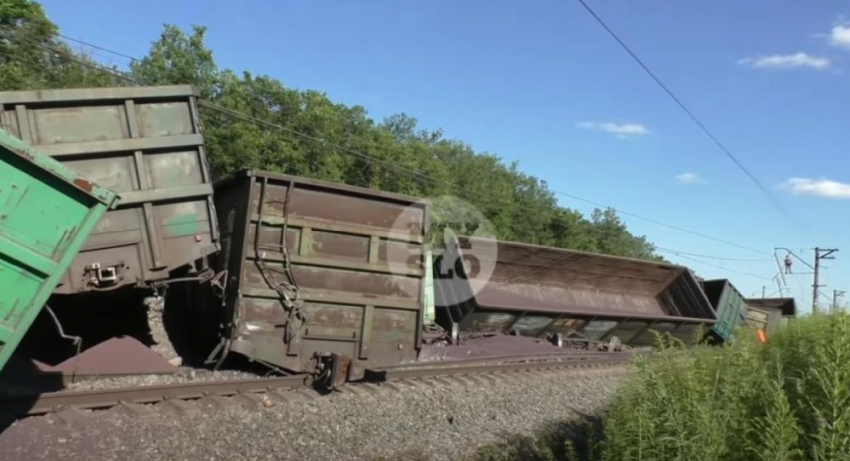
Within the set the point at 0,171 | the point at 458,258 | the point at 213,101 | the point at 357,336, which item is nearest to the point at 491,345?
the point at 458,258

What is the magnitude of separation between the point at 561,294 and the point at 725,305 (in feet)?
21.6

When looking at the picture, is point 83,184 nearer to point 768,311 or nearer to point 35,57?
point 35,57

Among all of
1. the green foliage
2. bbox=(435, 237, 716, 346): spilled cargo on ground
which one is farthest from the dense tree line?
bbox=(435, 237, 716, 346): spilled cargo on ground

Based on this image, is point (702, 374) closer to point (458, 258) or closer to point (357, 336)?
point (357, 336)

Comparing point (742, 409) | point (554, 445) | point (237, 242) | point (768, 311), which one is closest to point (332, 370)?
point (237, 242)

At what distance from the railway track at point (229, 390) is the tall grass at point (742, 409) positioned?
3.84 metres

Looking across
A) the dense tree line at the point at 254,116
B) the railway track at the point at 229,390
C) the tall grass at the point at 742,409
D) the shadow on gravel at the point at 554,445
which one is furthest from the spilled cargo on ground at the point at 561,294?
the dense tree line at the point at 254,116

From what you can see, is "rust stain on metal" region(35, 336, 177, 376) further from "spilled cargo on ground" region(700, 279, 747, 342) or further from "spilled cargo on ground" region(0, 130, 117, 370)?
"spilled cargo on ground" region(700, 279, 747, 342)

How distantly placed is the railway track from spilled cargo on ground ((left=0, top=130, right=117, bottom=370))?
1.35 metres

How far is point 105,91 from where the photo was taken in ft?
23.6

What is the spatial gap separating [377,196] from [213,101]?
24.8 meters

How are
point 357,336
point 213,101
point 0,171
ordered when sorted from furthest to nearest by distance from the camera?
point 213,101 < point 357,336 < point 0,171

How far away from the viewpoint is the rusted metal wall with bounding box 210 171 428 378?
8.56 m

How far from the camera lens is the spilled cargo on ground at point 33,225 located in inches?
198
